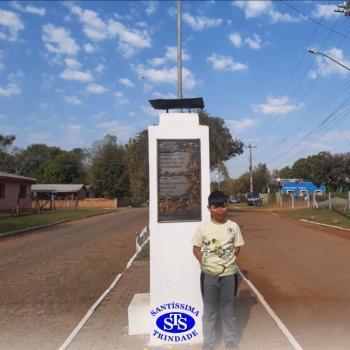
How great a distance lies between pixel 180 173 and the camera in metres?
5.84

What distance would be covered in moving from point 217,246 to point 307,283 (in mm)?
4874

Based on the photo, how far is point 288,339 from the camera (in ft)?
18.4

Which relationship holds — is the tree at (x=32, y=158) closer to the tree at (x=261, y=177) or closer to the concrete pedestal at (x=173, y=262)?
the tree at (x=261, y=177)

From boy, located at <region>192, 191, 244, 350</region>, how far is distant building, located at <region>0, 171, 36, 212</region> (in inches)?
1372

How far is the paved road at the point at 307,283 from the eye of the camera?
605cm

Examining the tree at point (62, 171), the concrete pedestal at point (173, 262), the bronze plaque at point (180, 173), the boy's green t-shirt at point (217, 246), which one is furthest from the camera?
the tree at point (62, 171)

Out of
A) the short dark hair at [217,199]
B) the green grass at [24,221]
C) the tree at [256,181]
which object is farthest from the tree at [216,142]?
the tree at [256,181]

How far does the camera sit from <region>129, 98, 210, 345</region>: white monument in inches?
222

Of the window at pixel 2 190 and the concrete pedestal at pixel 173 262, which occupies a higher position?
the window at pixel 2 190

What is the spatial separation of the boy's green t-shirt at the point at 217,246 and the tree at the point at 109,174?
2813 inches

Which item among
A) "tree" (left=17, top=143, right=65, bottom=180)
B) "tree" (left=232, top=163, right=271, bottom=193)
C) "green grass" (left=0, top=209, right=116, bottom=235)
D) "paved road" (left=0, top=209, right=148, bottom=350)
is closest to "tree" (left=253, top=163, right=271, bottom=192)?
"tree" (left=232, top=163, right=271, bottom=193)

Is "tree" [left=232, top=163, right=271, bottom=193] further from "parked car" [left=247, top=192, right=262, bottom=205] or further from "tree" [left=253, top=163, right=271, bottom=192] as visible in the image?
"parked car" [left=247, top=192, right=262, bottom=205]

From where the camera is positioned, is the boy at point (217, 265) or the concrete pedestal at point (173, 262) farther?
the concrete pedestal at point (173, 262)

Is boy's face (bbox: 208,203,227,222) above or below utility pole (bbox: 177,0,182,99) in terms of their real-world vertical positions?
Result: below
